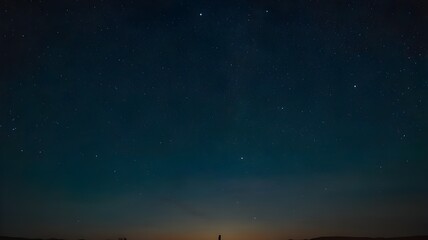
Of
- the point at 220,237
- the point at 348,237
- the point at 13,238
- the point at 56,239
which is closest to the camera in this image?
the point at 220,237

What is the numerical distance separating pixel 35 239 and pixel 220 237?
50.8 feet

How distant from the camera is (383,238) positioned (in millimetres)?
39406

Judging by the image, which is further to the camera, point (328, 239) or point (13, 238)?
point (328, 239)

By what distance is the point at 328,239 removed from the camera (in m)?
36.9

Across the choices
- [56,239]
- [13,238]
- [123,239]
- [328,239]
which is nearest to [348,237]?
[328,239]

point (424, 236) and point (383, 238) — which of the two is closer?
point (424, 236)

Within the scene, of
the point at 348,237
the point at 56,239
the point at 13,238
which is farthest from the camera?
the point at 348,237

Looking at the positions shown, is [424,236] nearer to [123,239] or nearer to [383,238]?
[383,238]

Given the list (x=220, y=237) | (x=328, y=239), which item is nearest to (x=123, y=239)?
(x=220, y=237)

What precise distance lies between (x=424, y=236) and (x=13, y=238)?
3298 cm

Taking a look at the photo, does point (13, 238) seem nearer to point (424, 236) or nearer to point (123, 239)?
point (123, 239)

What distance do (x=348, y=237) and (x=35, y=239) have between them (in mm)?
26139

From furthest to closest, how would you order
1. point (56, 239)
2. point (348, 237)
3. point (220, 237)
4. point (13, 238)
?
point (348, 237), point (56, 239), point (13, 238), point (220, 237)

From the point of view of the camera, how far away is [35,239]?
33.8 m
